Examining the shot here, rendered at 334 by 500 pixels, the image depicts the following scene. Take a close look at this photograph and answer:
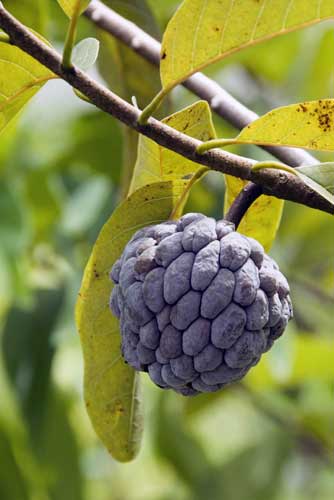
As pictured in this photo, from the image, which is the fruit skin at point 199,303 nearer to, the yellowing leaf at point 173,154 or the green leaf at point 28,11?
the yellowing leaf at point 173,154

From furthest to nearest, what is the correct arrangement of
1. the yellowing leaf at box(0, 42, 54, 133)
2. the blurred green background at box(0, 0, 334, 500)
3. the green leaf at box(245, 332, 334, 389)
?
the green leaf at box(245, 332, 334, 389), the blurred green background at box(0, 0, 334, 500), the yellowing leaf at box(0, 42, 54, 133)

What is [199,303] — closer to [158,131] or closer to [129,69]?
[158,131]

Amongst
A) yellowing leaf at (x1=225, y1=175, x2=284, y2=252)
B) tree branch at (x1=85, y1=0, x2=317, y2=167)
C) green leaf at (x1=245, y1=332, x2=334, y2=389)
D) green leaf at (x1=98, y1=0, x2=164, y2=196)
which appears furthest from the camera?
green leaf at (x1=245, y1=332, x2=334, y2=389)

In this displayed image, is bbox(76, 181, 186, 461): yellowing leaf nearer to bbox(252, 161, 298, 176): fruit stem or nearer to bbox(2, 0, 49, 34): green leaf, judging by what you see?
bbox(252, 161, 298, 176): fruit stem

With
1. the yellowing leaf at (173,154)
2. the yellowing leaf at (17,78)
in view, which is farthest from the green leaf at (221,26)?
the yellowing leaf at (17,78)

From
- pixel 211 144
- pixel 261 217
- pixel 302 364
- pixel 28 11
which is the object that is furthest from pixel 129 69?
pixel 302 364

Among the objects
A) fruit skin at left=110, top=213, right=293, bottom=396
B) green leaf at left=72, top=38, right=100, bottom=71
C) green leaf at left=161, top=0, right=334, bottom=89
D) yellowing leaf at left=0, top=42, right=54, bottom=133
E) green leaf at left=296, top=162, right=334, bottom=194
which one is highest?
green leaf at left=161, top=0, right=334, bottom=89

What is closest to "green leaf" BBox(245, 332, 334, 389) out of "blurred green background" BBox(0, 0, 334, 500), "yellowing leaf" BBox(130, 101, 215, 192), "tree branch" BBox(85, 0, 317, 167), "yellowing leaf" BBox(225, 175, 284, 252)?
"blurred green background" BBox(0, 0, 334, 500)
